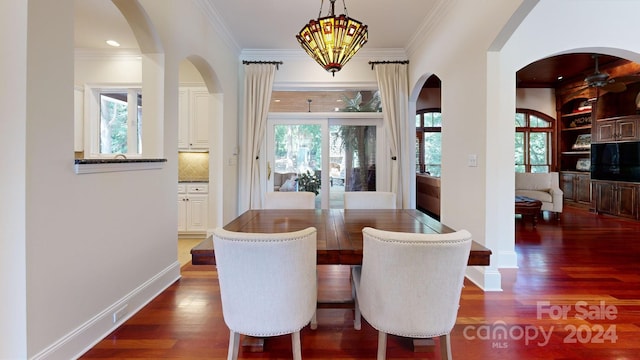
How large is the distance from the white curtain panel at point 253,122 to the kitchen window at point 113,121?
1.60m

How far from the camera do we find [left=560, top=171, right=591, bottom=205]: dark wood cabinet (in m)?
7.55

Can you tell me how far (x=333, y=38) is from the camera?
232 cm

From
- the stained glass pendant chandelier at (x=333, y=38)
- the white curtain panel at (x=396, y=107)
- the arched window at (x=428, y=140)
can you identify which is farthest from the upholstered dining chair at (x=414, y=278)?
the arched window at (x=428, y=140)

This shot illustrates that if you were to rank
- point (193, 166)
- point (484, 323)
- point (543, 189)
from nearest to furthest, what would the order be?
point (484, 323) < point (193, 166) < point (543, 189)

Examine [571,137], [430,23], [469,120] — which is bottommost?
[469,120]

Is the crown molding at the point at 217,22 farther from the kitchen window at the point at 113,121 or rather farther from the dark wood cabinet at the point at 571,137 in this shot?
the dark wood cabinet at the point at 571,137

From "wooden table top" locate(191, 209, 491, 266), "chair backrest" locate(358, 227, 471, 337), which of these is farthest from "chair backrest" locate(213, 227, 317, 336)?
"chair backrest" locate(358, 227, 471, 337)

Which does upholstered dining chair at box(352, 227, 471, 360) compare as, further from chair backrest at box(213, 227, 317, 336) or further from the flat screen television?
the flat screen television

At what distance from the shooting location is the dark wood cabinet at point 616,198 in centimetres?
620

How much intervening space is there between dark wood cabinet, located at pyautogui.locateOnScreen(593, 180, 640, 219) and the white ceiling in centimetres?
564

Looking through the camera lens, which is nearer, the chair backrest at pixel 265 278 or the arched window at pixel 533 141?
the chair backrest at pixel 265 278

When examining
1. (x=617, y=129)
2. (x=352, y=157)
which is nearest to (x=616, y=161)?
(x=617, y=129)

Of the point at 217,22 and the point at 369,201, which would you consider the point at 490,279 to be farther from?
the point at 217,22

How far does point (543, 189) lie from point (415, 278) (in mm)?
6626
